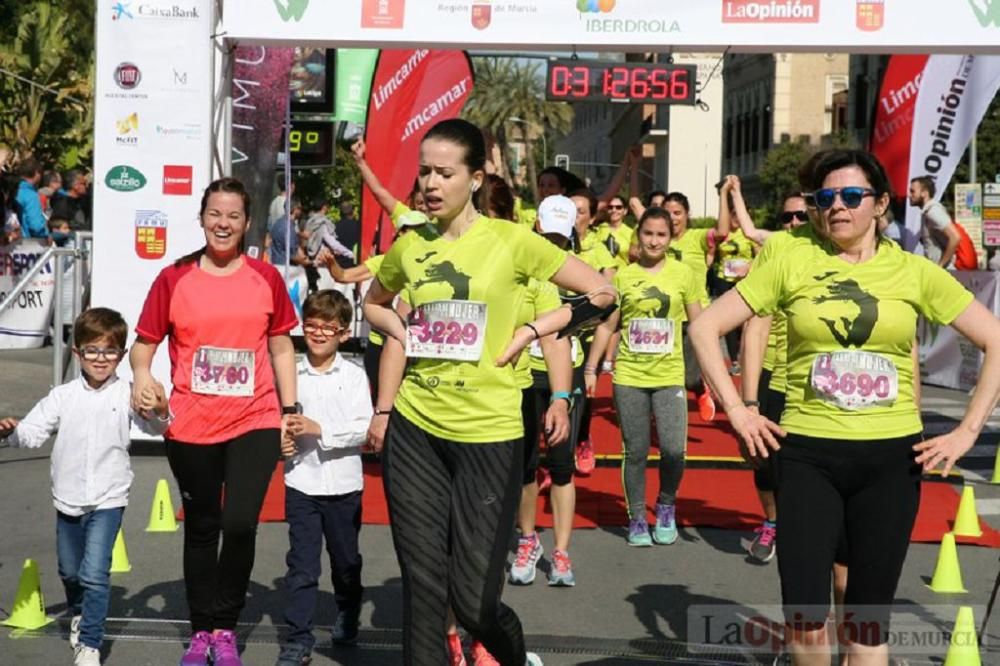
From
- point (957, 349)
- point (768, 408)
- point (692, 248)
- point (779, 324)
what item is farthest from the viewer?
point (957, 349)

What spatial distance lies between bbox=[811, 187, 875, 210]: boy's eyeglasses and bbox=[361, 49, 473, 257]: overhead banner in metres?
13.9

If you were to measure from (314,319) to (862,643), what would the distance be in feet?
9.17

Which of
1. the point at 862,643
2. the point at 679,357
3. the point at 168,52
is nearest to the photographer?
the point at 862,643

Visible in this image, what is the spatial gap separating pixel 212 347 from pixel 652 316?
13.0 feet

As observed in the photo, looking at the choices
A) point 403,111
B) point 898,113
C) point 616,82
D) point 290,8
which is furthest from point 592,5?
point 403,111

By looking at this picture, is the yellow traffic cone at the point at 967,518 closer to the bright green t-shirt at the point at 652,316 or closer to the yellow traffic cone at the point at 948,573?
the yellow traffic cone at the point at 948,573

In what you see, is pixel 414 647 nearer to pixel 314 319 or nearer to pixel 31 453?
pixel 314 319

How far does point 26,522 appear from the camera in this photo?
9.73 metres

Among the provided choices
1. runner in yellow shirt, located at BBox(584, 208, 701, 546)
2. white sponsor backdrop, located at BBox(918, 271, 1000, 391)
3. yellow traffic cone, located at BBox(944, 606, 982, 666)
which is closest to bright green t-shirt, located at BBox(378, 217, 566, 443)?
yellow traffic cone, located at BBox(944, 606, 982, 666)

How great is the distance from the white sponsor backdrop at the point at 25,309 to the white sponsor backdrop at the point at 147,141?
3.43 meters

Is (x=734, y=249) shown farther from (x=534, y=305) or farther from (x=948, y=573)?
(x=534, y=305)

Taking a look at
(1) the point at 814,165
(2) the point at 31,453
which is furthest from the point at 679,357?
(2) the point at 31,453

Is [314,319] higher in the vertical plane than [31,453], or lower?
higher

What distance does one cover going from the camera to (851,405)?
16.2 ft
